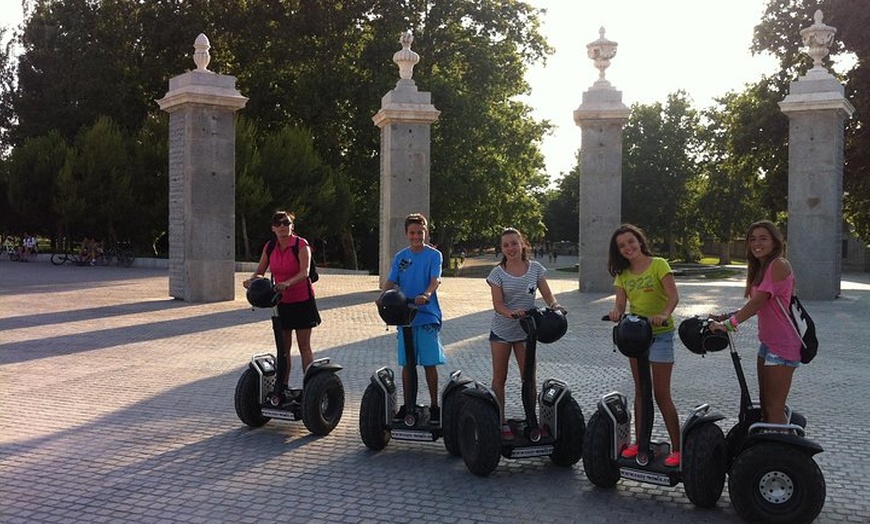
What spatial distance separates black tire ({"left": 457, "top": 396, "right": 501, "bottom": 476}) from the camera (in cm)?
555

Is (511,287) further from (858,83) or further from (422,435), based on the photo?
(858,83)

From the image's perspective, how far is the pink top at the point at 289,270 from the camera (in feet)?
23.2

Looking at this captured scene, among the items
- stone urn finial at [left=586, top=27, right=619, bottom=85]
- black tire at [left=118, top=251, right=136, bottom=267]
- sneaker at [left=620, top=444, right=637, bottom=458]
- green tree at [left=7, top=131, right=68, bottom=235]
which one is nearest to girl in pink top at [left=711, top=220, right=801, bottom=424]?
sneaker at [left=620, top=444, right=637, bottom=458]

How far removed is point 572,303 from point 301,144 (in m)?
19.3

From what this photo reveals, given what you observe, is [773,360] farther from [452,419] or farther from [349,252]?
[349,252]

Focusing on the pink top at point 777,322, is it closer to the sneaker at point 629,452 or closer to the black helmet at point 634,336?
the black helmet at point 634,336

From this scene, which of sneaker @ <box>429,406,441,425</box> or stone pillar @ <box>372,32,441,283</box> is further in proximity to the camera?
stone pillar @ <box>372,32,441,283</box>

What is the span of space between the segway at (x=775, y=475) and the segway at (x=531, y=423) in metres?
1.14

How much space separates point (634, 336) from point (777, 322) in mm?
890

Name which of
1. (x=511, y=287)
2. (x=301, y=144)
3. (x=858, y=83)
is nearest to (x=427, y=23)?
(x=301, y=144)

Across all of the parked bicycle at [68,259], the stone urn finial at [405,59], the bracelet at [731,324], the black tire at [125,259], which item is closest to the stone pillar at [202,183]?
the stone urn finial at [405,59]

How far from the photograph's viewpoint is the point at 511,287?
595cm

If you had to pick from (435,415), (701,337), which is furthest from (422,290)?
(701,337)

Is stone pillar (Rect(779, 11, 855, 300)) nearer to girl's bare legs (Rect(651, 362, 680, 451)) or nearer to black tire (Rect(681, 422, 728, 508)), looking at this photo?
girl's bare legs (Rect(651, 362, 680, 451))
